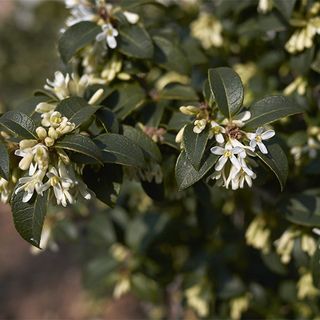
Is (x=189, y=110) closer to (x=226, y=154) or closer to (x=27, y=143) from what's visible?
(x=226, y=154)

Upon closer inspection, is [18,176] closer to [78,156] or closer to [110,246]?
[78,156]

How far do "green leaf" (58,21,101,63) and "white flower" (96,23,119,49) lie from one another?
0.07 feet

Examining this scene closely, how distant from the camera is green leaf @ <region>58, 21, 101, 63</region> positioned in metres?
1.63

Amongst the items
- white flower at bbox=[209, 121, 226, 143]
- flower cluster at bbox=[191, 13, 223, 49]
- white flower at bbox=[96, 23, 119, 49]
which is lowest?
flower cluster at bbox=[191, 13, 223, 49]

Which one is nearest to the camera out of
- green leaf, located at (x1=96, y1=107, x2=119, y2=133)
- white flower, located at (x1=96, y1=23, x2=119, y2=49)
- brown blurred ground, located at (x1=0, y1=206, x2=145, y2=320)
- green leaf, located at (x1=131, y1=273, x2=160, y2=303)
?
green leaf, located at (x1=96, y1=107, x2=119, y2=133)

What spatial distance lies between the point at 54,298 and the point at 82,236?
1933 millimetres

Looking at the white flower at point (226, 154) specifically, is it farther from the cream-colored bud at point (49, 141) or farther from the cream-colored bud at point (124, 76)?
the cream-colored bud at point (124, 76)

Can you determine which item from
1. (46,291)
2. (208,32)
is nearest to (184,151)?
(208,32)

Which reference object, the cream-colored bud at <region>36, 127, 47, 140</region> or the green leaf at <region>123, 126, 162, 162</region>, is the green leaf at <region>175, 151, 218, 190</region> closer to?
the green leaf at <region>123, 126, 162, 162</region>

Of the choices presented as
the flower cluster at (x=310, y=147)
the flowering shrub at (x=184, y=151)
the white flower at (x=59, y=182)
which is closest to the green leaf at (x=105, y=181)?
the flowering shrub at (x=184, y=151)

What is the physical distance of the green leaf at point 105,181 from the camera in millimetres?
1413

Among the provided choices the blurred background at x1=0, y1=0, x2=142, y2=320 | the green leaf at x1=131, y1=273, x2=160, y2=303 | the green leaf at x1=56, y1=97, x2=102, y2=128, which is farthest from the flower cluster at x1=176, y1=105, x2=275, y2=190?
the blurred background at x1=0, y1=0, x2=142, y2=320

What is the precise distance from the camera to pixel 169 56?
1.81m

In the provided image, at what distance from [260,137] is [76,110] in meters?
0.45
